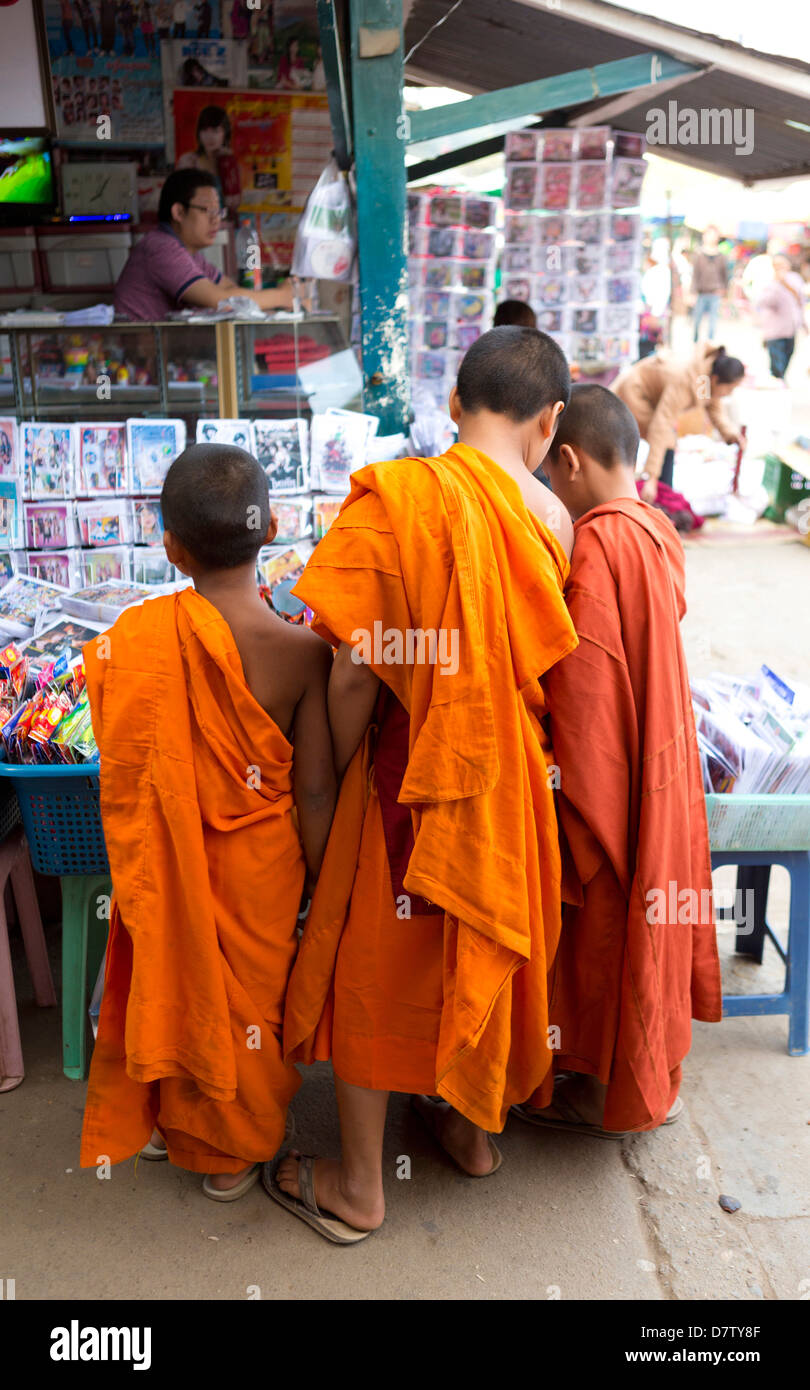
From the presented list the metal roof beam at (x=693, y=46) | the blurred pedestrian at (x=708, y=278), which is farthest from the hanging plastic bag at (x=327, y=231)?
the blurred pedestrian at (x=708, y=278)

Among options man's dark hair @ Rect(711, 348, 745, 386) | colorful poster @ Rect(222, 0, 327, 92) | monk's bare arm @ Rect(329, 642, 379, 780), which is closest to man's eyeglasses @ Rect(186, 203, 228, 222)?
colorful poster @ Rect(222, 0, 327, 92)

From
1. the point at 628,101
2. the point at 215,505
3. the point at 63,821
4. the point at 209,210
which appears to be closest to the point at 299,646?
the point at 215,505

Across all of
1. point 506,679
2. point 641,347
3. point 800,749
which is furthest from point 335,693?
point 641,347

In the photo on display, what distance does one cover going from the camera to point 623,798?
88.4 inches

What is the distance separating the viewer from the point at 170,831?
2076mm

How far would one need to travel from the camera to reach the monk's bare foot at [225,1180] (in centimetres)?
234

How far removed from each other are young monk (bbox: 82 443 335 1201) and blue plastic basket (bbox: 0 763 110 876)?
345 mm

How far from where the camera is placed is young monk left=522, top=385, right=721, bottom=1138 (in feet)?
7.23

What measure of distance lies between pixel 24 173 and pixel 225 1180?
497 cm

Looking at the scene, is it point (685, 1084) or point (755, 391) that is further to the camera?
point (755, 391)

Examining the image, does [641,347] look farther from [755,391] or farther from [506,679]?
[506,679]

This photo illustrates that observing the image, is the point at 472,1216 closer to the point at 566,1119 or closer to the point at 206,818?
the point at 566,1119

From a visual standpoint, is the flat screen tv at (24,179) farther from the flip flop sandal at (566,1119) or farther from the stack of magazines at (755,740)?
the flip flop sandal at (566,1119)
